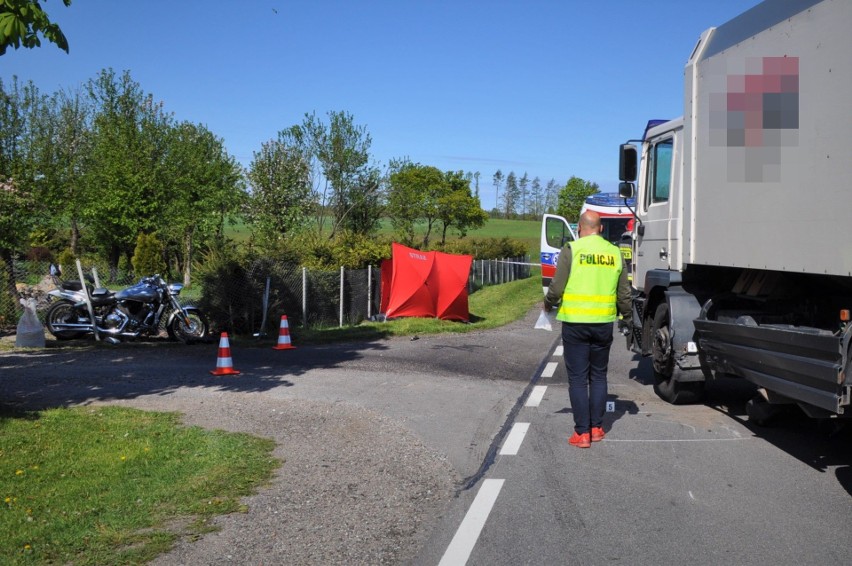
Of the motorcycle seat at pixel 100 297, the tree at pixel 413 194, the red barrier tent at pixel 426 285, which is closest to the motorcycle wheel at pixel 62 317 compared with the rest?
the motorcycle seat at pixel 100 297

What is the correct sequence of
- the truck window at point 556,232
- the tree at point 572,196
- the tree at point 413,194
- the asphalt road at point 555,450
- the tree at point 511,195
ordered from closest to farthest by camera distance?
the asphalt road at point 555,450 < the truck window at point 556,232 < the tree at point 413,194 < the tree at point 572,196 < the tree at point 511,195

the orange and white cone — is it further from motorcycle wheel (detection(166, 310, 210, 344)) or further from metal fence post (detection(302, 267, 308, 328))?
metal fence post (detection(302, 267, 308, 328))

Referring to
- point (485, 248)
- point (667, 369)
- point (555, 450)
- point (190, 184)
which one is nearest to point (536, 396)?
→ point (667, 369)

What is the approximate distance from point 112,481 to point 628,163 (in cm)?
686

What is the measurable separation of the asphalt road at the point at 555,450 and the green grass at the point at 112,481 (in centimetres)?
146

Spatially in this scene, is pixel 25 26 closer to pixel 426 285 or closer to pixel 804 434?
pixel 804 434

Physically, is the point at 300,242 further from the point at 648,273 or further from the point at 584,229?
the point at 584,229

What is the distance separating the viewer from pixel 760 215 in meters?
6.61

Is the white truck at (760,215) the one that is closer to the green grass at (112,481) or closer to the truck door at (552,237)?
the green grass at (112,481)

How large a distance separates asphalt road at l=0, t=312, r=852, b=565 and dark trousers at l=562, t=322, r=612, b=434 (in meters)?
0.31

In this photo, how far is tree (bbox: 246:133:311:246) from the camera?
27.7 m

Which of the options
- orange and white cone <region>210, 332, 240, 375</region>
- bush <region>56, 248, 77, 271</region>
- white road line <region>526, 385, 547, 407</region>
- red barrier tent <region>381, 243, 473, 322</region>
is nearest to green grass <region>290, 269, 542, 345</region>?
red barrier tent <region>381, 243, 473, 322</region>

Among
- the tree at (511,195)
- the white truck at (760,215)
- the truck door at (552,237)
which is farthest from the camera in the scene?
the tree at (511,195)

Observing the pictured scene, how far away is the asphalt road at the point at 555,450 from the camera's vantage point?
485 centimetres
